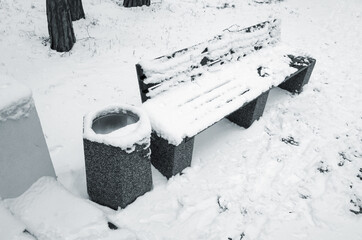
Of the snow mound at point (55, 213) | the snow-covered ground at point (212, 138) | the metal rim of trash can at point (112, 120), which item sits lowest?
the snow-covered ground at point (212, 138)

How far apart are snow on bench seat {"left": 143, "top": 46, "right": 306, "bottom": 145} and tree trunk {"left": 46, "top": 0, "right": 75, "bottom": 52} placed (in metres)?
2.76

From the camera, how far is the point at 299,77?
466 cm

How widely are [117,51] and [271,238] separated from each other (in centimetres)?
422

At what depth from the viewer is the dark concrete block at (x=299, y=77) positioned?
14.4 feet

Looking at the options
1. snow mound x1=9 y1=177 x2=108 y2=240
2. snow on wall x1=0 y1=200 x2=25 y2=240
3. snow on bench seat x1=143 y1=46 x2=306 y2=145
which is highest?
snow on bench seat x1=143 y1=46 x2=306 y2=145

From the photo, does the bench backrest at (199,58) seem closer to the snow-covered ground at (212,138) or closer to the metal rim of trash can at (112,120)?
the metal rim of trash can at (112,120)

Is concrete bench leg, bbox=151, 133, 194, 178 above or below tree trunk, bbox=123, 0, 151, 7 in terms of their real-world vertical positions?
below

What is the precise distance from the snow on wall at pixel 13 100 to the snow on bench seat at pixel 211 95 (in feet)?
3.72

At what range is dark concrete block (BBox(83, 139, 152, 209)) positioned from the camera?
2352 mm

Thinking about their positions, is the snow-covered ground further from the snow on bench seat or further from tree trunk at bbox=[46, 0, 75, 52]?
the snow on bench seat

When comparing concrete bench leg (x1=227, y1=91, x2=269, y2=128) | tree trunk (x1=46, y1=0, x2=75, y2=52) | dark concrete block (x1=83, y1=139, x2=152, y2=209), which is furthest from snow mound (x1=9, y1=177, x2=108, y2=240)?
tree trunk (x1=46, y1=0, x2=75, y2=52)

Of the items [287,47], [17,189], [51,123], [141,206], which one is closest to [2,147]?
[17,189]

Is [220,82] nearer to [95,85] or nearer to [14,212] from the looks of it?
[95,85]

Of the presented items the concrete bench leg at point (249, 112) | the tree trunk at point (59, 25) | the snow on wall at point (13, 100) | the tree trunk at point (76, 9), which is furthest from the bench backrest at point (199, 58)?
the tree trunk at point (76, 9)
